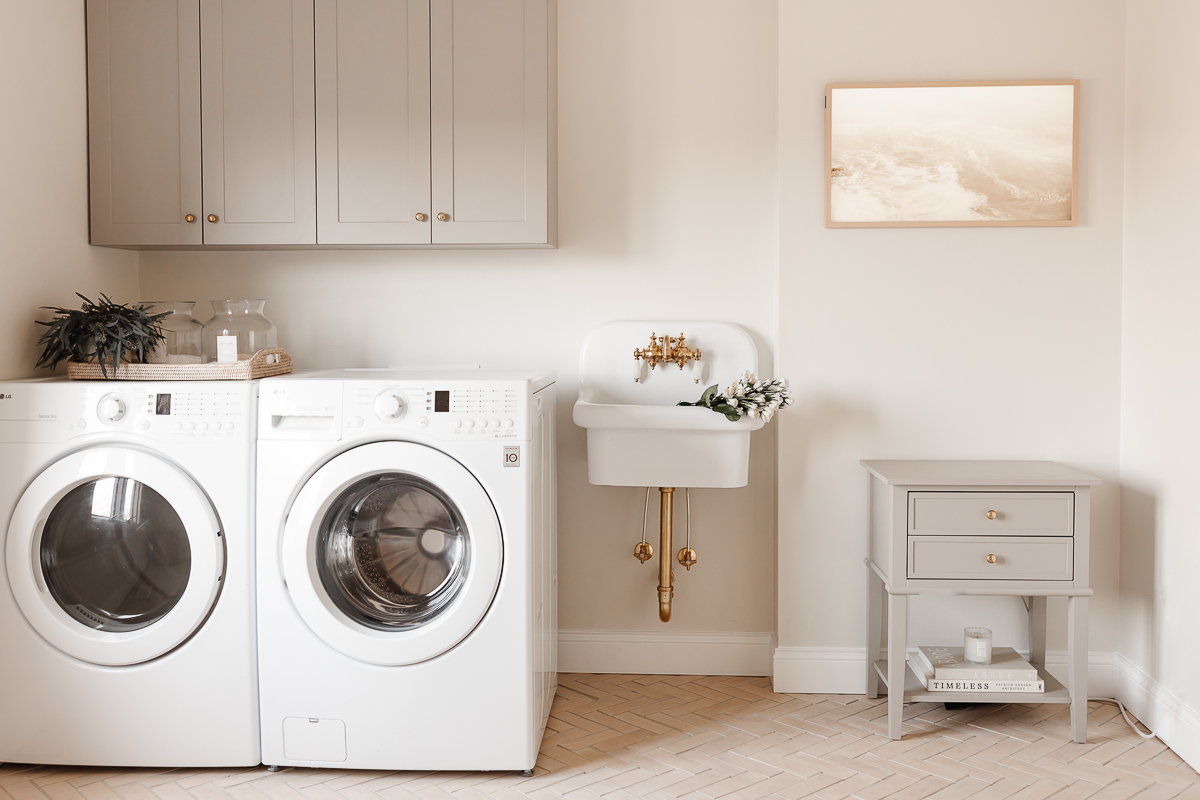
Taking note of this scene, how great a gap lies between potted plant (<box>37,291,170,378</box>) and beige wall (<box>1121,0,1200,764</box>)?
8.65 feet

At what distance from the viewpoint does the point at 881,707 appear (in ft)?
7.76

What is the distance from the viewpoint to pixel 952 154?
2375 mm

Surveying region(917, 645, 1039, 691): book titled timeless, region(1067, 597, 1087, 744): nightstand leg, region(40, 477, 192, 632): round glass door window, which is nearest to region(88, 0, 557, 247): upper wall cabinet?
region(40, 477, 192, 632): round glass door window

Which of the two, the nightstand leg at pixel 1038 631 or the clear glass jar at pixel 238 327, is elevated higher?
the clear glass jar at pixel 238 327

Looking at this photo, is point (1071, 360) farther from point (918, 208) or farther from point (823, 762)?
point (823, 762)

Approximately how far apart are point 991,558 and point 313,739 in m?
1.77

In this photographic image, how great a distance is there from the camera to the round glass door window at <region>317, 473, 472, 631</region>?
1.95 m

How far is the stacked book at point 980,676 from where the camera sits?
2.15 meters

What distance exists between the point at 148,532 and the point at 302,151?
1109mm

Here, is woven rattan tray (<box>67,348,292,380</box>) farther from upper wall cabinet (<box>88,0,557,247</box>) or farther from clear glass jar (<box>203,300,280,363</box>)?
upper wall cabinet (<box>88,0,557,247</box>)

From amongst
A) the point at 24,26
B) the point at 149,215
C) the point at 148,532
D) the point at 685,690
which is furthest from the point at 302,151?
the point at 685,690

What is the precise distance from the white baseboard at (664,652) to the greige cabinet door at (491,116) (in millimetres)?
1322

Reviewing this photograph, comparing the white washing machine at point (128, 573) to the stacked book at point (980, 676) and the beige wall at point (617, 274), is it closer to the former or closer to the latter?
the beige wall at point (617, 274)

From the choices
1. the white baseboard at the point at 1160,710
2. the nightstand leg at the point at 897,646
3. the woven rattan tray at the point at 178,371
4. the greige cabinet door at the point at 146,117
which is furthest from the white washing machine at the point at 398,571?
the white baseboard at the point at 1160,710
